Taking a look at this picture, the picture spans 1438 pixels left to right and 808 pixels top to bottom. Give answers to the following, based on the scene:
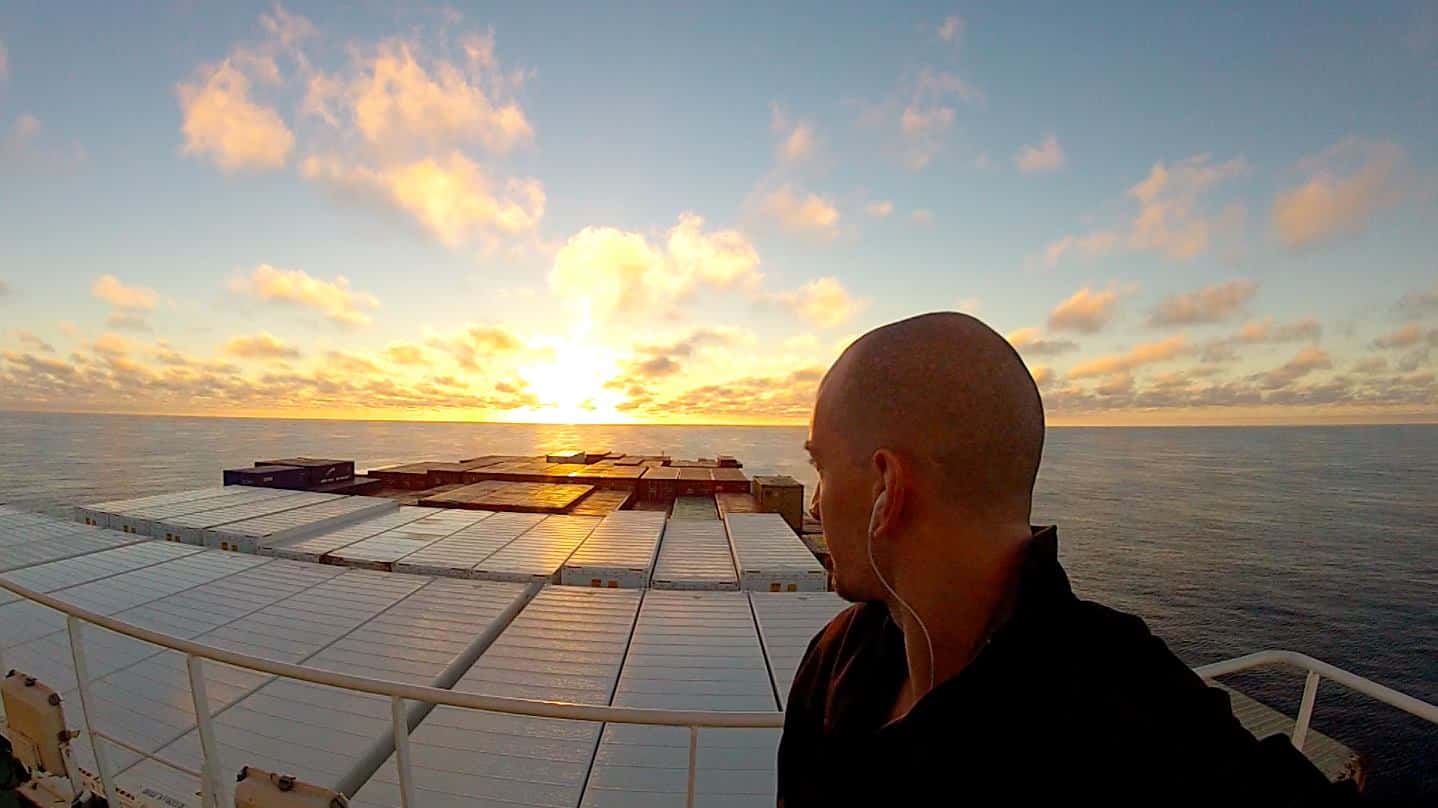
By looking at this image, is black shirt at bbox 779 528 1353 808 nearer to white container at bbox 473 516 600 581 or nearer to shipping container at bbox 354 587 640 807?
shipping container at bbox 354 587 640 807

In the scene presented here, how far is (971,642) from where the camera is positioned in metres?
1.53

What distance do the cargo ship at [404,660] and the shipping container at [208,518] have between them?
6.8 inches

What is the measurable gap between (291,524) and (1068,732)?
26767 millimetres

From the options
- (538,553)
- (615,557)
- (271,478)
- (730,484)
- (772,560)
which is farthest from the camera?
(730,484)

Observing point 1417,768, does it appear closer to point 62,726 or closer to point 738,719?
point 738,719

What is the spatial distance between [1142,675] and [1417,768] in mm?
34837

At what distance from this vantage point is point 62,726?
18.2ft

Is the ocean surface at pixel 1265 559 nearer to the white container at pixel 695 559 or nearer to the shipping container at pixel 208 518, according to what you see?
the white container at pixel 695 559

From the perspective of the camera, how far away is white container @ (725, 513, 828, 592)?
16.7m

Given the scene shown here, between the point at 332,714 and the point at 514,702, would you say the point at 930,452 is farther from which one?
the point at 332,714

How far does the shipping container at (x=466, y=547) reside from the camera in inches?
661

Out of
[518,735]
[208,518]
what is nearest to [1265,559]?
[518,735]

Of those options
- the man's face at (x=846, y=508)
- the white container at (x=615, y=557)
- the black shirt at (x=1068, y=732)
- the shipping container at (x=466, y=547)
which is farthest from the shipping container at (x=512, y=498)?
the black shirt at (x=1068, y=732)

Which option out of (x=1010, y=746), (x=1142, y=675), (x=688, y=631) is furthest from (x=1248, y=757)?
(x=688, y=631)
